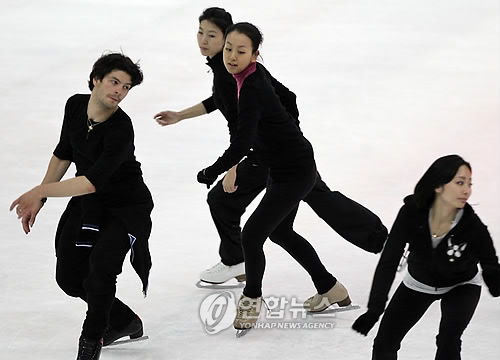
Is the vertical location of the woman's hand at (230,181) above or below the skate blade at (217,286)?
above

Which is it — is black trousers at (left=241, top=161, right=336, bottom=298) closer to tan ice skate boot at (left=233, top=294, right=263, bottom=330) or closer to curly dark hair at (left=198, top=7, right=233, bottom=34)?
tan ice skate boot at (left=233, top=294, right=263, bottom=330)

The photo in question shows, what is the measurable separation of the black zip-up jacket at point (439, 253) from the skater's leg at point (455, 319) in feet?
0.17

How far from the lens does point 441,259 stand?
3.89 meters

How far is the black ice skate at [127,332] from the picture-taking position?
4695 mm

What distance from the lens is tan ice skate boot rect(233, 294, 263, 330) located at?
4.95 m

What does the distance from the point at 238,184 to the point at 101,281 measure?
3.72ft

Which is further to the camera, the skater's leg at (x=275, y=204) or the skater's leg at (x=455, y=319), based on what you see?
the skater's leg at (x=275, y=204)

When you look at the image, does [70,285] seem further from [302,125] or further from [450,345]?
[302,125]

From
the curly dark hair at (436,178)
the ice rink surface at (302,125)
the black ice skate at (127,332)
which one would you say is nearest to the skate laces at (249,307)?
the ice rink surface at (302,125)

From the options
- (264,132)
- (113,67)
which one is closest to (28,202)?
(113,67)

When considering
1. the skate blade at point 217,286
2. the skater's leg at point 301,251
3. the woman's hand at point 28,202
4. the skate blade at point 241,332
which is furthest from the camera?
the skate blade at point 217,286

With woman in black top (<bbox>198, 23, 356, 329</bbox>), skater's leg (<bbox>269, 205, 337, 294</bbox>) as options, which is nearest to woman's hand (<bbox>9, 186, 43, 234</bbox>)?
woman in black top (<bbox>198, 23, 356, 329</bbox>)

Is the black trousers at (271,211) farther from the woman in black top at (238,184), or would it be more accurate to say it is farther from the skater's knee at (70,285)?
the skater's knee at (70,285)

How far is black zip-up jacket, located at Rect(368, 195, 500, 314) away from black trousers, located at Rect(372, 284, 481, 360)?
0.06 m
